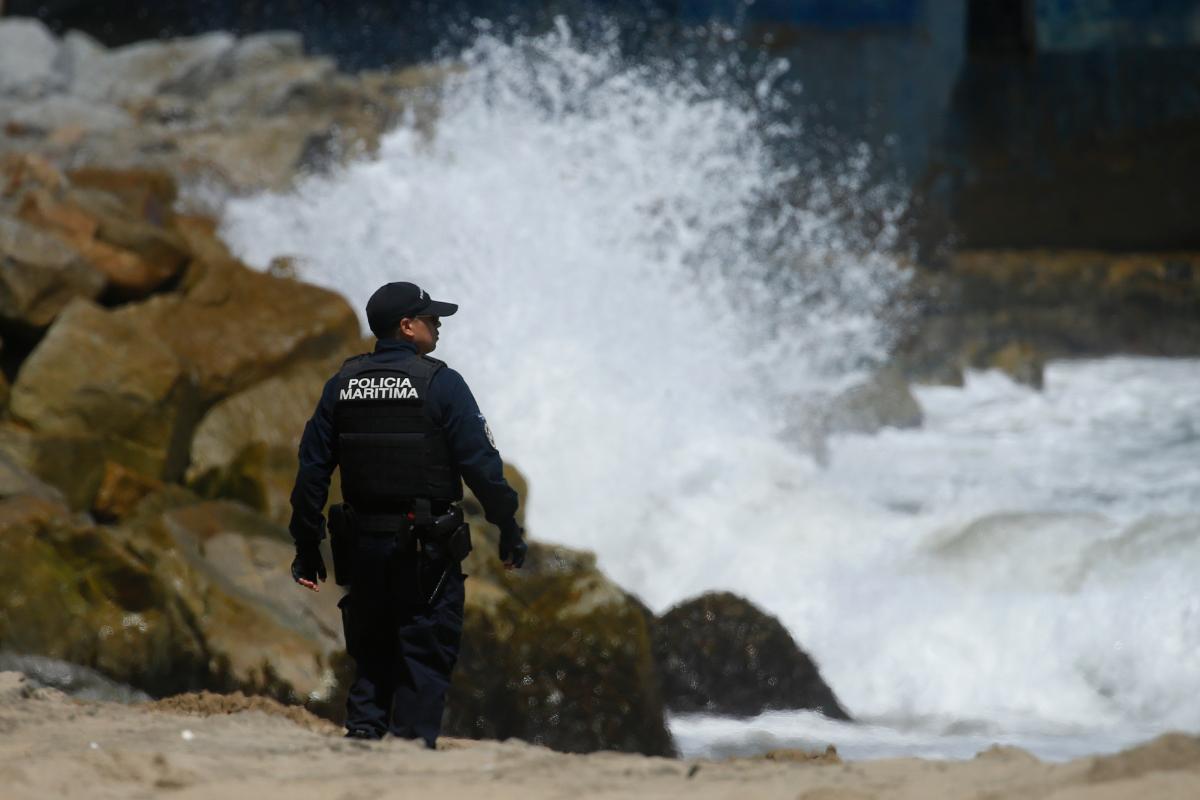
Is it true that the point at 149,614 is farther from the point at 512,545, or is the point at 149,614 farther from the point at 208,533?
the point at 512,545

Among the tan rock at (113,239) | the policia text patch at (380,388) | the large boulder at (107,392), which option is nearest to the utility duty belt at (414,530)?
the policia text patch at (380,388)

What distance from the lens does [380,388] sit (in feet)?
11.7

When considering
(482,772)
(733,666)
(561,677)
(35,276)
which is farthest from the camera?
(35,276)

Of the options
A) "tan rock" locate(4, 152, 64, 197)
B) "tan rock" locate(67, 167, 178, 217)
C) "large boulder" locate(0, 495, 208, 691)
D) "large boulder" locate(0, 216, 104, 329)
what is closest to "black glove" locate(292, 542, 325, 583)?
"large boulder" locate(0, 495, 208, 691)

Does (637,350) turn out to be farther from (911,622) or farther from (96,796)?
(96,796)

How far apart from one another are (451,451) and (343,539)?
1.10ft

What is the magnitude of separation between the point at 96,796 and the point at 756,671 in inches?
141

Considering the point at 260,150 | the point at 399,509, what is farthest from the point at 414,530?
the point at 260,150

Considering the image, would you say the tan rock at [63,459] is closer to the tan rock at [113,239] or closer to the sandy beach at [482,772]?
the tan rock at [113,239]

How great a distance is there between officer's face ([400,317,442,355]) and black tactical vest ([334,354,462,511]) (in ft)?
0.31

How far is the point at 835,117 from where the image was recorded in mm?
14641

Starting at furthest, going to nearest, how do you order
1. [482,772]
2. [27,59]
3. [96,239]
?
[27,59], [96,239], [482,772]

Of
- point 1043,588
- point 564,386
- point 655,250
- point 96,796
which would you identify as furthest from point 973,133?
point 96,796

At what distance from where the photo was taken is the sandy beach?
2.86 meters
